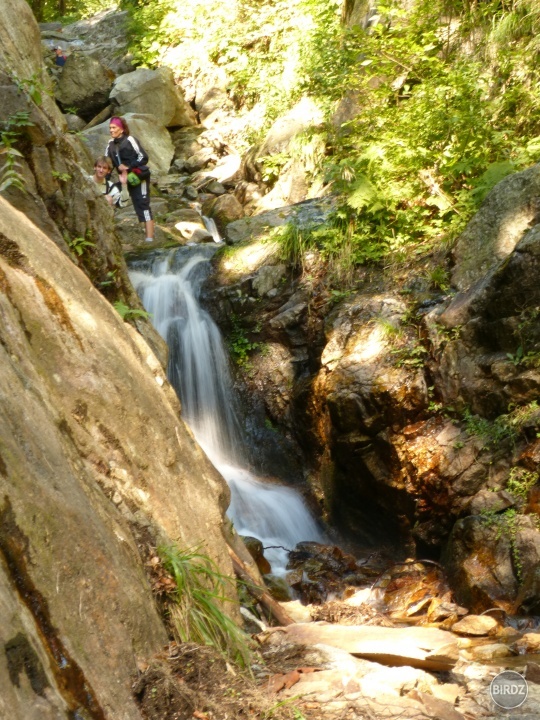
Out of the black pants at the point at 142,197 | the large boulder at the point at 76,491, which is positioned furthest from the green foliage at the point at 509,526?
the black pants at the point at 142,197

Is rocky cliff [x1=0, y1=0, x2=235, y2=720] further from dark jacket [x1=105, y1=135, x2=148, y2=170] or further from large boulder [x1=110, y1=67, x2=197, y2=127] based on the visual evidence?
large boulder [x1=110, y1=67, x2=197, y2=127]

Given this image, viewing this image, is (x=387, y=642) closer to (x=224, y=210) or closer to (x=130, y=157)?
(x=130, y=157)

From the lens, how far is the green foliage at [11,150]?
200 inches

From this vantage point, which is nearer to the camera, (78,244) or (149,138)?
(78,244)

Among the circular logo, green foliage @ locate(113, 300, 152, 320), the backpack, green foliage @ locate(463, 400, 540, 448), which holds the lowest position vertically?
green foliage @ locate(463, 400, 540, 448)

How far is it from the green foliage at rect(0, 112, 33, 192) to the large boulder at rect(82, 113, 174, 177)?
10.4 meters

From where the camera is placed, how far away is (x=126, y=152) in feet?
32.5

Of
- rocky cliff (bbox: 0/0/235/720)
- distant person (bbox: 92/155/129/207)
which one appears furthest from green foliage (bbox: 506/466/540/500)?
distant person (bbox: 92/155/129/207)

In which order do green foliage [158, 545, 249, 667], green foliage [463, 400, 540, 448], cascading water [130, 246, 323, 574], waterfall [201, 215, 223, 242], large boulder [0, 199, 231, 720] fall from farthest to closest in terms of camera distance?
waterfall [201, 215, 223, 242], cascading water [130, 246, 323, 574], green foliage [463, 400, 540, 448], green foliage [158, 545, 249, 667], large boulder [0, 199, 231, 720]

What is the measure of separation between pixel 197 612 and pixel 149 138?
1535 centimetres

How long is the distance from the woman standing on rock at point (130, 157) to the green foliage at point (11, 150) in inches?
174

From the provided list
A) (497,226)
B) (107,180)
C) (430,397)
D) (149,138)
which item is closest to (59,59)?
(149,138)

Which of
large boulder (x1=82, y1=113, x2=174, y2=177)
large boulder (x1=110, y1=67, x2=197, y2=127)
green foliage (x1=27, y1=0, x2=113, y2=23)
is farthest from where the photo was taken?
green foliage (x1=27, y1=0, x2=113, y2=23)

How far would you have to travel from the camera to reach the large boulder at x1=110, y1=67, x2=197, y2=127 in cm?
1767
